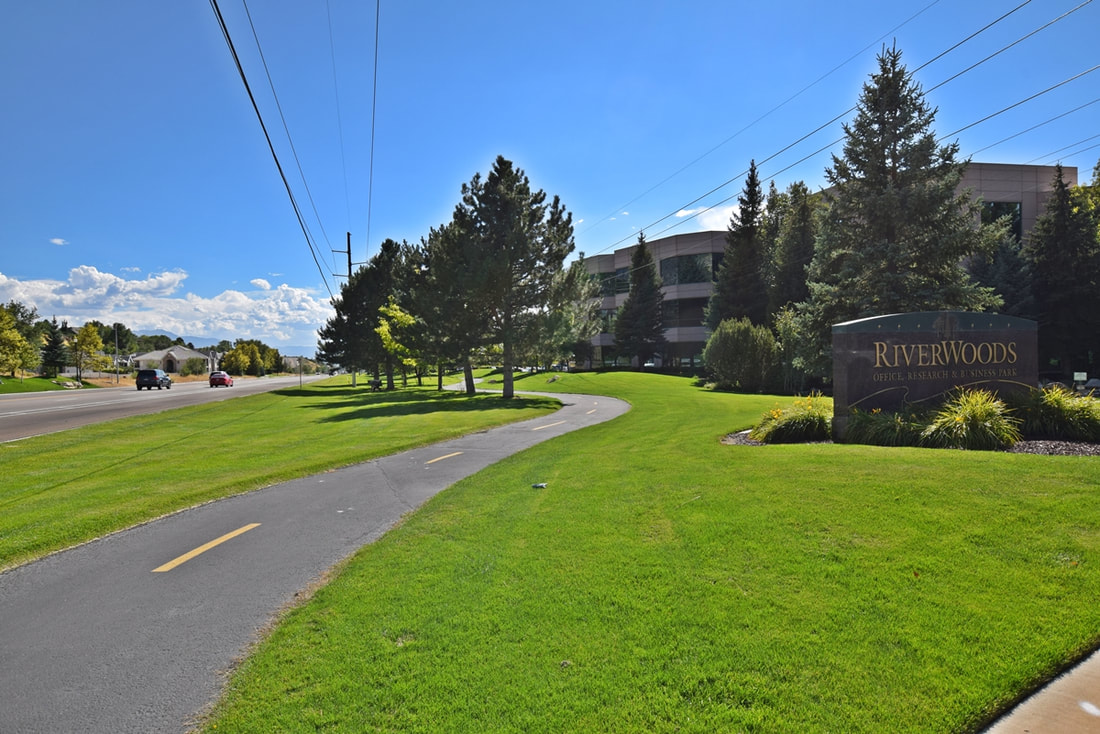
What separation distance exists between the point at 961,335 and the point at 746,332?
881 inches

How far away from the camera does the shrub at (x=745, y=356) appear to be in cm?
3284

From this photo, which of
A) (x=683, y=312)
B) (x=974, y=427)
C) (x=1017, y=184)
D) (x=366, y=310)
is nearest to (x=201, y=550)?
(x=974, y=427)

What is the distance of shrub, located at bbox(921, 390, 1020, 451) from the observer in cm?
933

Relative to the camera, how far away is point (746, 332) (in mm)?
33469

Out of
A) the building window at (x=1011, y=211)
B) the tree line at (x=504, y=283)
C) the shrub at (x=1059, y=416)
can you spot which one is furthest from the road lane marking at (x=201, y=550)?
the building window at (x=1011, y=211)

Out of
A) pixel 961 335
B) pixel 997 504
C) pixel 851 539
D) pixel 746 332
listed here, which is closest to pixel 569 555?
pixel 851 539

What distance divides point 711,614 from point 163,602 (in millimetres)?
4468

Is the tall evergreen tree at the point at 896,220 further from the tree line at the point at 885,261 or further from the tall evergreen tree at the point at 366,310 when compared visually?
the tall evergreen tree at the point at 366,310

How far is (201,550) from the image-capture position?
593 cm

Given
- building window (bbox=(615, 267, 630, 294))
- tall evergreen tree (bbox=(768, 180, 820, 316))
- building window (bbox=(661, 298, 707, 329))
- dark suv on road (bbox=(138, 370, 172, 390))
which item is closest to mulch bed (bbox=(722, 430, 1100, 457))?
tall evergreen tree (bbox=(768, 180, 820, 316))

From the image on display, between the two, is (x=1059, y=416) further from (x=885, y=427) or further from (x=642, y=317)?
(x=642, y=317)

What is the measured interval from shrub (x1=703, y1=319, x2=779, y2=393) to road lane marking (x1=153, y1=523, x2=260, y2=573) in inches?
1213

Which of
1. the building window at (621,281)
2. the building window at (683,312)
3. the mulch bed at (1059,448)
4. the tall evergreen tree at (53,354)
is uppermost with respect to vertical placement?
the building window at (621,281)

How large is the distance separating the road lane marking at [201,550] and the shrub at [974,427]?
10.9m
